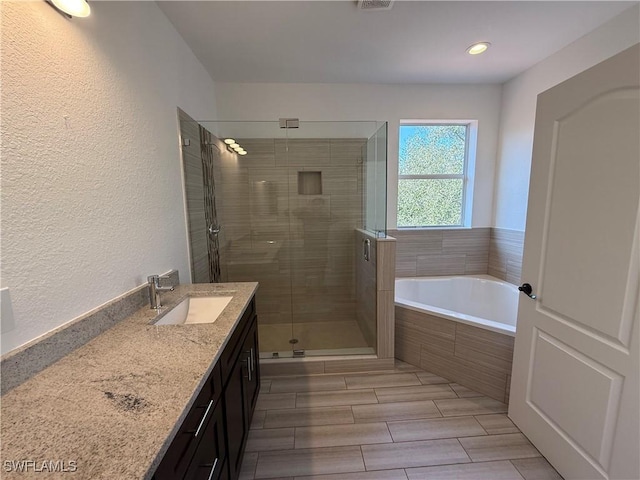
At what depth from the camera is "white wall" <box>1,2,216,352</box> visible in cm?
80

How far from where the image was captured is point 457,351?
2051mm

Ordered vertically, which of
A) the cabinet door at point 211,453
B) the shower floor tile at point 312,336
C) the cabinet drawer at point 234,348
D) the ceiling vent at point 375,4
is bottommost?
the shower floor tile at point 312,336

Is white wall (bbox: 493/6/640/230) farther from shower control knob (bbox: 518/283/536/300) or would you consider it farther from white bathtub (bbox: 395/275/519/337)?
shower control knob (bbox: 518/283/536/300)

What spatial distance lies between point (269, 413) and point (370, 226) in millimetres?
1814

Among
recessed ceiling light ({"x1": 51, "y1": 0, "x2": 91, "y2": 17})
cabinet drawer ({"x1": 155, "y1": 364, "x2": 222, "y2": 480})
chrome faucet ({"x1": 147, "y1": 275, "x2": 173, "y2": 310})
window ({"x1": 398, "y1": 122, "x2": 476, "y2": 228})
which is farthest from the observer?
window ({"x1": 398, "y1": 122, "x2": 476, "y2": 228})

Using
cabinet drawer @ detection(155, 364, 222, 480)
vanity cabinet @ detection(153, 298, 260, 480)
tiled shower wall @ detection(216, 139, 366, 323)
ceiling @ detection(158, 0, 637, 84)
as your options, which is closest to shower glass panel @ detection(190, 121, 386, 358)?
tiled shower wall @ detection(216, 139, 366, 323)

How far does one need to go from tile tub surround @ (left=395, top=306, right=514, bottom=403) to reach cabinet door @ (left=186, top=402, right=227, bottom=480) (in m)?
1.69

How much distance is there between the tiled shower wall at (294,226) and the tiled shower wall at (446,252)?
2.14 feet

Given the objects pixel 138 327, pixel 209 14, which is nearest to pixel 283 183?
pixel 209 14

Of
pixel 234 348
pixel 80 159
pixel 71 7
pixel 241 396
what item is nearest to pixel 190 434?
pixel 234 348

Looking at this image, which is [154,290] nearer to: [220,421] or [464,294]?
[220,421]

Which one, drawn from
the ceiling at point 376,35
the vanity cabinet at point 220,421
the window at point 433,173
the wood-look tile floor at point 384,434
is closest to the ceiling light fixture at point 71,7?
the ceiling at point 376,35

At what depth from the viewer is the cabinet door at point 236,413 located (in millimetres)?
1150

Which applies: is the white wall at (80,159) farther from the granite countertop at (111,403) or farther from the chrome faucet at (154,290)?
the granite countertop at (111,403)
